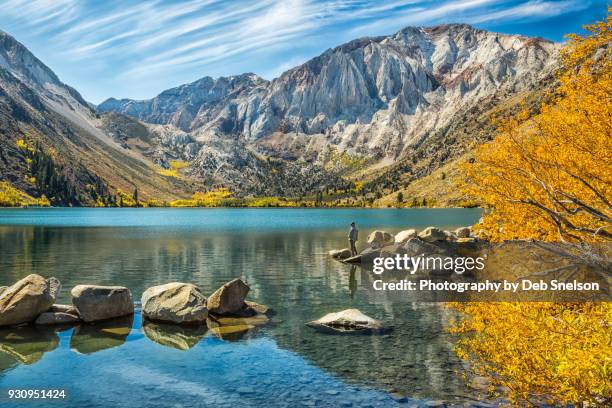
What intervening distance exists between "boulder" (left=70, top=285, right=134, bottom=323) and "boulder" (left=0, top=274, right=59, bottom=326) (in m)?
1.64

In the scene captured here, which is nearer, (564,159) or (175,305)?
(564,159)

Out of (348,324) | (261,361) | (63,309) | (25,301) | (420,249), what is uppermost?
(420,249)

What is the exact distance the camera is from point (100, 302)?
30391 mm

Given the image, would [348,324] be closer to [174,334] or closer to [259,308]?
[259,308]

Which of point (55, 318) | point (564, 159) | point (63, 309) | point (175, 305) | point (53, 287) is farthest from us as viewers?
point (53, 287)

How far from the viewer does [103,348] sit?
979 inches

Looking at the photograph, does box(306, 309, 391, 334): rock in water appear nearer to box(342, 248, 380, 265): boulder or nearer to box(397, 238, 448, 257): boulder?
box(397, 238, 448, 257): boulder

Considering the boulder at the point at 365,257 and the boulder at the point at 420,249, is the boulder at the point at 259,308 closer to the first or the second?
the boulder at the point at 420,249

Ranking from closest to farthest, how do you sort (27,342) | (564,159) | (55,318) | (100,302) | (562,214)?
1. (562,214)
2. (564,159)
3. (27,342)
4. (55,318)
5. (100,302)

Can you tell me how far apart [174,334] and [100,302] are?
6.25 meters

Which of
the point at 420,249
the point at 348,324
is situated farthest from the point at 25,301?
the point at 420,249

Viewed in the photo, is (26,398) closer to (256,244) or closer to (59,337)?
(59,337)

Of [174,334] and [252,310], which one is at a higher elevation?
[252,310]

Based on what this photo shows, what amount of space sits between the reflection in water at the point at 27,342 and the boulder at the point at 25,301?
0.77 m
